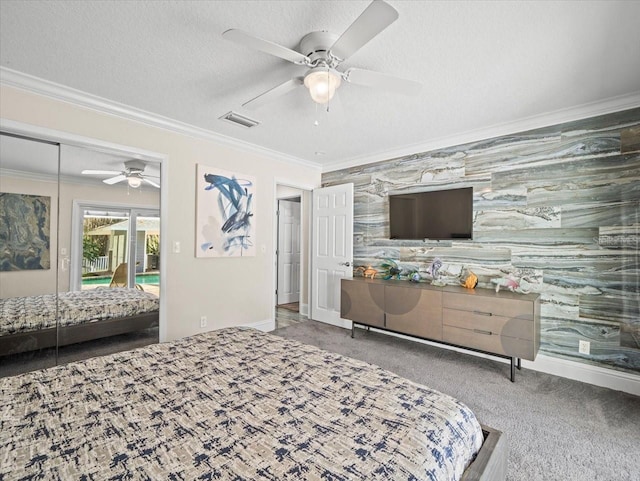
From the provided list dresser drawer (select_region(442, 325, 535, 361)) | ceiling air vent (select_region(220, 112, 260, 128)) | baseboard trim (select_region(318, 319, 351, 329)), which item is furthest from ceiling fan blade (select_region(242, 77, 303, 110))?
baseboard trim (select_region(318, 319, 351, 329))

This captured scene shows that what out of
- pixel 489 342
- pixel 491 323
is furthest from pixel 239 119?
pixel 489 342

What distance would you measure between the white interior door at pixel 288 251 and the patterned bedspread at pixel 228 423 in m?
4.42

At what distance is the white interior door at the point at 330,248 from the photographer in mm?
4379

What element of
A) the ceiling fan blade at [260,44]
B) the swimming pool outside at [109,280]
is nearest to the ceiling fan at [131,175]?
the swimming pool outside at [109,280]

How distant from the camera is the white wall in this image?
2.58 metres

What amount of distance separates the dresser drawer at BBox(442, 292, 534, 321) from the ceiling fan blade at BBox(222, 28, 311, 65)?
2492mm

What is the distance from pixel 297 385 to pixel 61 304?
2486 mm

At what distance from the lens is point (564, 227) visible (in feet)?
9.50

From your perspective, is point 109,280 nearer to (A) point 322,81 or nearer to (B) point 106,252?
(B) point 106,252

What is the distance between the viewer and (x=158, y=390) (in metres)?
1.39

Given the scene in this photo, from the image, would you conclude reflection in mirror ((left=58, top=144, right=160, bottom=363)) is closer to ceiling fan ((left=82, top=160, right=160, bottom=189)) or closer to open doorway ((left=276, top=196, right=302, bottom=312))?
ceiling fan ((left=82, top=160, right=160, bottom=189))

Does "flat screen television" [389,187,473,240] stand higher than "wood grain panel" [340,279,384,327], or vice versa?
"flat screen television" [389,187,473,240]

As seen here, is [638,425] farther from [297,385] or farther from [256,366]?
[256,366]

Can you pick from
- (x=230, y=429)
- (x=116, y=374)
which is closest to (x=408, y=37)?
(x=230, y=429)
